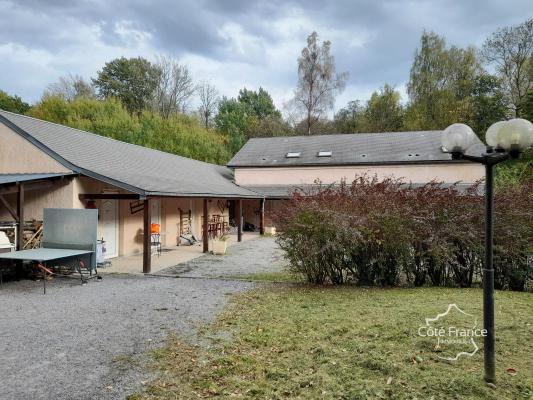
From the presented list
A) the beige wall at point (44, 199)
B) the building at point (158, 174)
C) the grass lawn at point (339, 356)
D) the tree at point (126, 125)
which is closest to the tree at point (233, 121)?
the tree at point (126, 125)

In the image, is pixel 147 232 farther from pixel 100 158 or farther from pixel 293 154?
pixel 293 154

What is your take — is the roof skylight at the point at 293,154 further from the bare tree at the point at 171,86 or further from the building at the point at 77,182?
the bare tree at the point at 171,86

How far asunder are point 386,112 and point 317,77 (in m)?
8.50

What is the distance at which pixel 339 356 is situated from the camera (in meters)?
4.14

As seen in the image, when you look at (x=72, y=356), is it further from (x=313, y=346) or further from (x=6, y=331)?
(x=313, y=346)

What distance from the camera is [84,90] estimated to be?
36375mm

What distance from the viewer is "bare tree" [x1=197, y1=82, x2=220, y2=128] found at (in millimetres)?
40825

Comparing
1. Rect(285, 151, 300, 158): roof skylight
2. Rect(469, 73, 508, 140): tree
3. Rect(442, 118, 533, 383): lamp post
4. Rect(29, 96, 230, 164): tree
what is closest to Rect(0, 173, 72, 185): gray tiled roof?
Rect(442, 118, 533, 383): lamp post

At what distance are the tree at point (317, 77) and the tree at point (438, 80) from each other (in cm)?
683

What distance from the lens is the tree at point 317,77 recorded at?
32.8m

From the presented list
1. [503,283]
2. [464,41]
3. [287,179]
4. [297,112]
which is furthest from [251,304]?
[464,41]

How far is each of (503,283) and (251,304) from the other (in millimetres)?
5616

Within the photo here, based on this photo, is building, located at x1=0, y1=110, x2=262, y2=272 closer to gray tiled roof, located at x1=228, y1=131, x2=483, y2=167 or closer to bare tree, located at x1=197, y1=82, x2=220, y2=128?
gray tiled roof, located at x1=228, y1=131, x2=483, y2=167

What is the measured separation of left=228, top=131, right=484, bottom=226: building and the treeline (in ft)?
14.2
